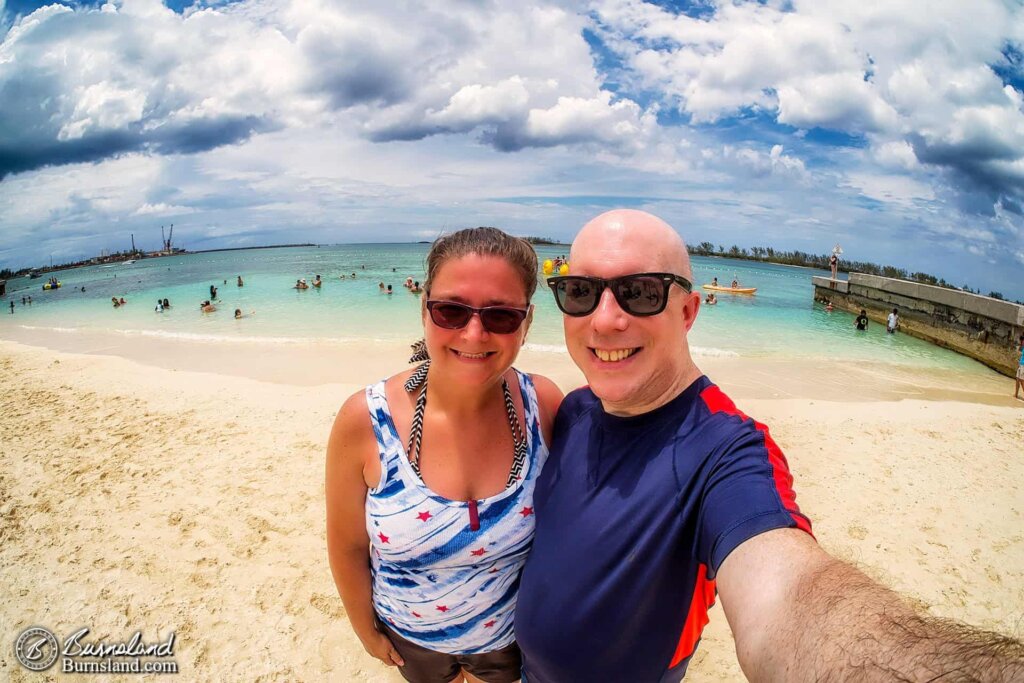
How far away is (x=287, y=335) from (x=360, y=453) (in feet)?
60.5

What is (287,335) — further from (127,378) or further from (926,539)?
(926,539)

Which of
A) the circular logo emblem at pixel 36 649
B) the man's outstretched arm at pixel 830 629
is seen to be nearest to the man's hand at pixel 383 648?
the man's outstretched arm at pixel 830 629

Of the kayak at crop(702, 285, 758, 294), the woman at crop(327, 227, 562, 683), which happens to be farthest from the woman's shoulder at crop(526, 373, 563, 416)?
the kayak at crop(702, 285, 758, 294)

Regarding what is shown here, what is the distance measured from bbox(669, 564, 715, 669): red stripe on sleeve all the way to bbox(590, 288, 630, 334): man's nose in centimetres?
81

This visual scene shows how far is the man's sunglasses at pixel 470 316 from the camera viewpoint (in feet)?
5.90

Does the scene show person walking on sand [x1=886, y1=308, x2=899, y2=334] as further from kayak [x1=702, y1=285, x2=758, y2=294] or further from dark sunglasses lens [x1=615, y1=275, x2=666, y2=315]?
dark sunglasses lens [x1=615, y1=275, x2=666, y2=315]

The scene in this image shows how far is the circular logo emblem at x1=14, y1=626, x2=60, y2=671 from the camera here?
11.0ft

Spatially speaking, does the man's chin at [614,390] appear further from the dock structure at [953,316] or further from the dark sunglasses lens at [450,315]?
the dock structure at [953,316]

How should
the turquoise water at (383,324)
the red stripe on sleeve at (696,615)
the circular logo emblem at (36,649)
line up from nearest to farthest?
the red stripe on sleeve at (696,615) < the circular logo emblem at (36,649) < the turquoise water at (383,324)

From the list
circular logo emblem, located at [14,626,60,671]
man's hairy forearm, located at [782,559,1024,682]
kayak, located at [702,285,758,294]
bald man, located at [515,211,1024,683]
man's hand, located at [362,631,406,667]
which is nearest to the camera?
man's hairy forearm, located at [782,559,1024,682]

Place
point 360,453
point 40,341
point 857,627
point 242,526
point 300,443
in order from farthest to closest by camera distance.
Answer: point 40,341 → point 300,443 → point 242,526 → point 360,453 → point 857,627

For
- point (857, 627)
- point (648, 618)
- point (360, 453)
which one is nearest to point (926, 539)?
→ point (648, 618)

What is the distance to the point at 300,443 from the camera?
7.04 m

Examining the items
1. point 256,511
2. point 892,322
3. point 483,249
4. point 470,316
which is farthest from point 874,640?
point 892,322
